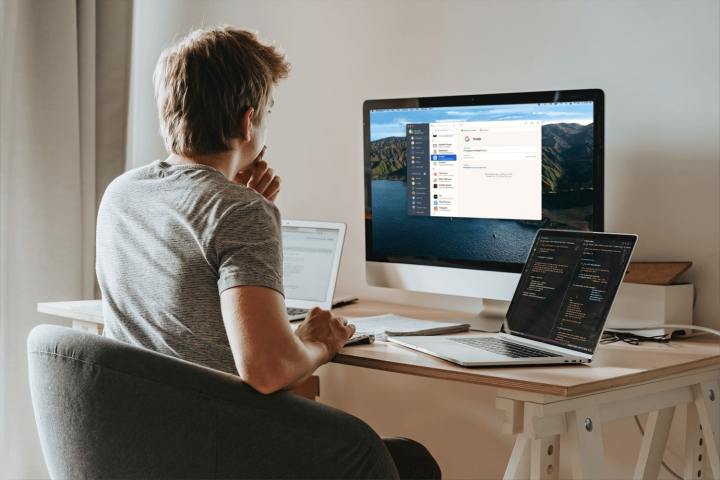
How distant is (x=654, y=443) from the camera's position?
1785 millimetres

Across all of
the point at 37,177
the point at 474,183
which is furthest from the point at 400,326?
the point at 37,177

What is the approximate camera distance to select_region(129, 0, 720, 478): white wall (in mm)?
1882

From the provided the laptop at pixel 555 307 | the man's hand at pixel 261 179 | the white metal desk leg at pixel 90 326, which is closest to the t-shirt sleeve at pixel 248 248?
the laptop at pixel 555 307

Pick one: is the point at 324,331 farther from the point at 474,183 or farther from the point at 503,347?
the point at 474,183

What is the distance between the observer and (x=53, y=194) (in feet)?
8.44

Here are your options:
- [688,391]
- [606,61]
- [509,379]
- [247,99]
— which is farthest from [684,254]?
[247,99]

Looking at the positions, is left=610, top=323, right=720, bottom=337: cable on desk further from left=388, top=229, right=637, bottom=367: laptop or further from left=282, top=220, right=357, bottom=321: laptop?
left=282, top=220, right=357, bottom=321: laptop

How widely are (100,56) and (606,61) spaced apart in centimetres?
151

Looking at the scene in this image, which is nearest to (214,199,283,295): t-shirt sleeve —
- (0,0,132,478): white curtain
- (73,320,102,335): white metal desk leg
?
(73,320,102,335): white metal desk leg

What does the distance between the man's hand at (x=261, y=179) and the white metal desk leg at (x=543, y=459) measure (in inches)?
31.4

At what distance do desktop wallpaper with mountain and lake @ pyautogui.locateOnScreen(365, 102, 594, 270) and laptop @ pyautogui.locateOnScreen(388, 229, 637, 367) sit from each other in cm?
8

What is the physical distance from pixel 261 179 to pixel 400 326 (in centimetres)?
44

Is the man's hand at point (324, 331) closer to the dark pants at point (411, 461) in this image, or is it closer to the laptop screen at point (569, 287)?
the dark pants at point (411, 461)

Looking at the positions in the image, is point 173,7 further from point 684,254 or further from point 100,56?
point 684,254
